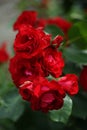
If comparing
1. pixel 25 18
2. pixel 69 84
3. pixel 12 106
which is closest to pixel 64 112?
pixel 69 84

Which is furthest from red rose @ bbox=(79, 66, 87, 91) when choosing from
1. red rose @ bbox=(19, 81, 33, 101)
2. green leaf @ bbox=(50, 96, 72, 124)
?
red rose @ bbox=(19, 81, 33, 101)

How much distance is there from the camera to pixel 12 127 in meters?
1.28

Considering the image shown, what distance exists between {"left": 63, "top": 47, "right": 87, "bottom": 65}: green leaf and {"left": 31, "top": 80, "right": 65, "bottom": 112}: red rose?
232 mm

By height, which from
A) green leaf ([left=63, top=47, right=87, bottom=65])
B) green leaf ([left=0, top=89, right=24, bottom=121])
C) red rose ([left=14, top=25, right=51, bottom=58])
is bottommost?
green leaf ([left=0, top=89, right=24, bottom=121])

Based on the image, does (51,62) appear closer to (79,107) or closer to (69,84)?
(69,84)

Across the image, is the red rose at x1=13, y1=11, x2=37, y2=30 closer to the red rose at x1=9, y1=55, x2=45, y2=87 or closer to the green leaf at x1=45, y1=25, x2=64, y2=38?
the green leaf at x1=45, y1=25, x2=64, y2=38

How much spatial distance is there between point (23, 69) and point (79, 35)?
0.29 m

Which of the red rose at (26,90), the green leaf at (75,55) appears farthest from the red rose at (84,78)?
the red rose at (26,90)

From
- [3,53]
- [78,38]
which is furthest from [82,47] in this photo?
[3,53]

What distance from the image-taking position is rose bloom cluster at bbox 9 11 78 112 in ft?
2.89

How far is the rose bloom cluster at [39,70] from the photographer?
88 centimetres

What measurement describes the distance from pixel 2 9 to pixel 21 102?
2.88 meters

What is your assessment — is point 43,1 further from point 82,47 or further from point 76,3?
point 82,47

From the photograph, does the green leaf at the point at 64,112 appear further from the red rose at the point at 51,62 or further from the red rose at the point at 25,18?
the red rose at the point at 25,18
